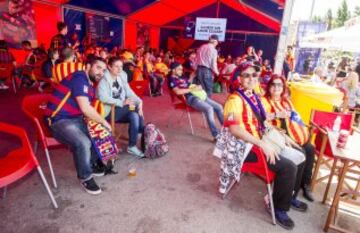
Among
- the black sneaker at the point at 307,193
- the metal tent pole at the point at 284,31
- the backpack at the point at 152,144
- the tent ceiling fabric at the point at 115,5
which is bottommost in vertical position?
the black sneaker at the point at 307,193

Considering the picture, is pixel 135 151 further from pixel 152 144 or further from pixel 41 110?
pixel 41 110

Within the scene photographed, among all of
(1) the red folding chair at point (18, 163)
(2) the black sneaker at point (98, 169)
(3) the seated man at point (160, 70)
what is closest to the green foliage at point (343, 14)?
(3) the seated man at point (160, 70)

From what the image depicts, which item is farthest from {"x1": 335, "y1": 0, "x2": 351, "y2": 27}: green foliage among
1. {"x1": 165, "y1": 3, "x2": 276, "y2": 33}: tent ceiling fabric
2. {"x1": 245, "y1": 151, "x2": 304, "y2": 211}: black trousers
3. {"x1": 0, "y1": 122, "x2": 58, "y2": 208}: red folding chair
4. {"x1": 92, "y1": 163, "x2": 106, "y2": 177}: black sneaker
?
{"x1": 0, "y1": 122, "x2": 58, "y2": 208}: red folding chair

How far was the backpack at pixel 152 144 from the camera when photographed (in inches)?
138

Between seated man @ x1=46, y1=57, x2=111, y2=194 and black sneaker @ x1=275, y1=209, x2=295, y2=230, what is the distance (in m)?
1.75

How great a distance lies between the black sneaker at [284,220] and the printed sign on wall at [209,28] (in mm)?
6816

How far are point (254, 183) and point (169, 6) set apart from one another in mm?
11204

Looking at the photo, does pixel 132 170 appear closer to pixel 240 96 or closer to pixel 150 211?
pixel 150 211

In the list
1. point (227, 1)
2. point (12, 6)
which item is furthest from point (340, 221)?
point (227, 1)

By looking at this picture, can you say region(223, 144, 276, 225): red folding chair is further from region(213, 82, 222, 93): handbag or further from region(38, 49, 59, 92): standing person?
region(213, 82, 222, 93): handbag

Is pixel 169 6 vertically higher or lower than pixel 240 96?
higher

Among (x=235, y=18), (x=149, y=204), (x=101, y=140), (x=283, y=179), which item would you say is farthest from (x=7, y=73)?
(x=235, y=18)

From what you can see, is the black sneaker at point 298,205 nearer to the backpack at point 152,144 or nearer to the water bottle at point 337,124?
the water bottle at point 337,124

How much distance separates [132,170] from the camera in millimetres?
3145
